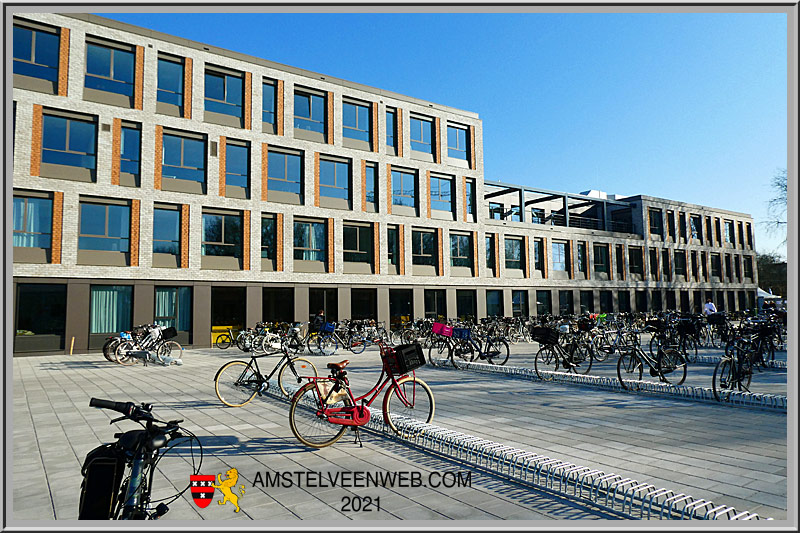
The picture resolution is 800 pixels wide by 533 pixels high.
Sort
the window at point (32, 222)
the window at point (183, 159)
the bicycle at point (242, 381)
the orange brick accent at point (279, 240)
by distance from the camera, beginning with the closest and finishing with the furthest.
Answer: the bicycle at point (242, 381)
the window at point (32, 222)
the window at point (183, 159)
the orange brick accent at point (279, 240)

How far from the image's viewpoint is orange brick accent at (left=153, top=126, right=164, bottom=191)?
20922 millimetres

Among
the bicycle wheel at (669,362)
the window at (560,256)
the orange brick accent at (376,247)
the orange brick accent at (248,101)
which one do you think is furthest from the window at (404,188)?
the bicycle wheel at (669,362)

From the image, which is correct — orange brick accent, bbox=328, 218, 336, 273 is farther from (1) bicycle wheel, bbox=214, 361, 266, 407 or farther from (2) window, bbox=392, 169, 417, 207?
(1) bicycle wheel, bbox=214, 361, 266, 407

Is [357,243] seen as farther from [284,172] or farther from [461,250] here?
[461,250]

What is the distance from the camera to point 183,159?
21.9 meters

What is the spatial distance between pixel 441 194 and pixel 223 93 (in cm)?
1226

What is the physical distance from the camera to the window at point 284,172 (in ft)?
78.6

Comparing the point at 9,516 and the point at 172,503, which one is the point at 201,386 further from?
the point at 9,516

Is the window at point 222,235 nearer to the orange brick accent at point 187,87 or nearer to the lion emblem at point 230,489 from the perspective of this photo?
the orange brick accent at point 187,87

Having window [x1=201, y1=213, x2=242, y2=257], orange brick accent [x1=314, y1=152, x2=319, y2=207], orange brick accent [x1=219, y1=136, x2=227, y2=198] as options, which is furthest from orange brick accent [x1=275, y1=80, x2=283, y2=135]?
window [x1=201, y1=213, x2=242, y2=257]

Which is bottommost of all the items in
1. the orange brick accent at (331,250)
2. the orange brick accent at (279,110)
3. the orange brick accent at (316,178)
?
the orange brick accent at (331,250)

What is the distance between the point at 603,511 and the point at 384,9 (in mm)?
3707

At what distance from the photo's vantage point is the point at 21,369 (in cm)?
1367

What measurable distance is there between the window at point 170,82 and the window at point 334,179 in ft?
22.3
